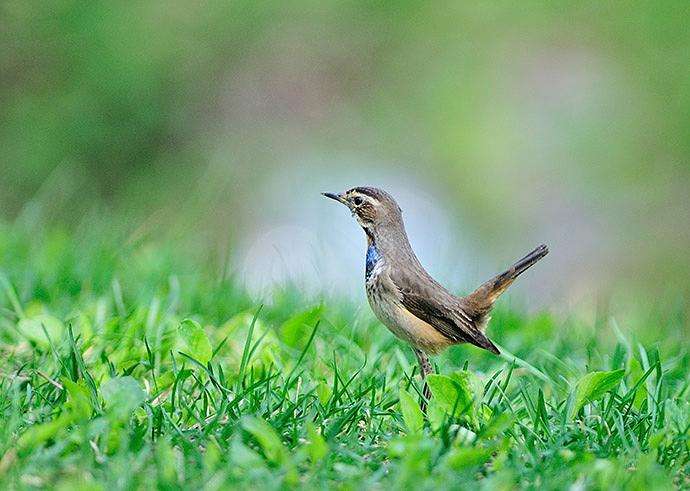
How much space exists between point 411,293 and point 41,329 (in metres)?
1.78

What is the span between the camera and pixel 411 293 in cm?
532

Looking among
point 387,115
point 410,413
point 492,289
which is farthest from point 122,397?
point 387,115

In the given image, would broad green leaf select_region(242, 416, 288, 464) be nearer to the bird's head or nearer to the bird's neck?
the bird's neck

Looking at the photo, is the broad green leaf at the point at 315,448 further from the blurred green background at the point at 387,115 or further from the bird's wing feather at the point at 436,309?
the blurred green background at the point at 387,115

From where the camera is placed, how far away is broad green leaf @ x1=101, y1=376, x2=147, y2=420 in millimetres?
→ 3820

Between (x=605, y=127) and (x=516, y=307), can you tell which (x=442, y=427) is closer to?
(x=516, y=307)

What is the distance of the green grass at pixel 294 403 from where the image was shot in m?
3.55

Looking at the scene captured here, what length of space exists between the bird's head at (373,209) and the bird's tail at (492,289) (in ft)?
1.88

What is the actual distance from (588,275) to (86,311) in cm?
898

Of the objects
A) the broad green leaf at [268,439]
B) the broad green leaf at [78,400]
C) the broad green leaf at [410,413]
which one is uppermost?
the broad green leaf at [410,413]

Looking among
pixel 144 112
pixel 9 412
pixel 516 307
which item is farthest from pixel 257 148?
pixel 9 412

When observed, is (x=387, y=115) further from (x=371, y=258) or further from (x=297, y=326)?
(x=297, y=326)

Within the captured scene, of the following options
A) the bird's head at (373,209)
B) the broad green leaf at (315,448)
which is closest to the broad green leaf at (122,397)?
the broad green leaf at (315,448)

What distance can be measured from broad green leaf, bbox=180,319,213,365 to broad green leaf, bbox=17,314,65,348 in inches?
27.8
